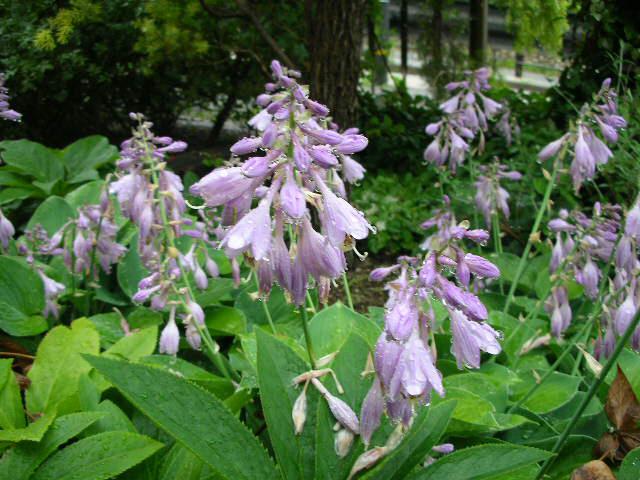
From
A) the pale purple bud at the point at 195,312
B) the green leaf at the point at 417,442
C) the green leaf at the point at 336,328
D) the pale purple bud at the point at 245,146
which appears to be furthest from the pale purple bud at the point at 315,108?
the pale purple bud at the point at 195,312

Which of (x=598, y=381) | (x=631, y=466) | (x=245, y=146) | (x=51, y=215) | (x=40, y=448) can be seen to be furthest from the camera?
(x=51, y=215)

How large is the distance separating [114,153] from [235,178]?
12.3 ft

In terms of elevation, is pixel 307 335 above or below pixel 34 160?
above

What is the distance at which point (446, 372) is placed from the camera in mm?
2160

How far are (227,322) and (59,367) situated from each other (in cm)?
77

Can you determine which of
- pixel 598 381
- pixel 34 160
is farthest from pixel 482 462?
pixel 34 160

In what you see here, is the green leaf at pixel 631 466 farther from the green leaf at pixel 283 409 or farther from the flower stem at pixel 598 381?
the green leaf at pixel 283 409

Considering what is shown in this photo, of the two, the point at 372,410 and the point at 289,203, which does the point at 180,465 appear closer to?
the point at 372,410

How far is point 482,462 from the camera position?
139cm

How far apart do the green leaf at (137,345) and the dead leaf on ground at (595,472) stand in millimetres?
1439

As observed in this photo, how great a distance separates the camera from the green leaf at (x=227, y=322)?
8.81 feet

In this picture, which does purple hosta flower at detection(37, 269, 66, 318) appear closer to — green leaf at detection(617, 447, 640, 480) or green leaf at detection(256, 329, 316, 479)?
green leaf at detection(256, 329, 316, 479)

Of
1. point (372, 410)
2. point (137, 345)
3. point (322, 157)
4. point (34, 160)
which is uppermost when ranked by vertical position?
point (322, 157)

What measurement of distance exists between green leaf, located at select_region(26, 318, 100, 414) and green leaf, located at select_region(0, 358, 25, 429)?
76 millimetres
